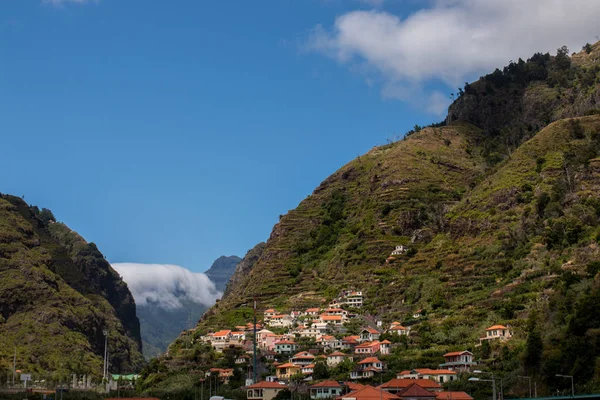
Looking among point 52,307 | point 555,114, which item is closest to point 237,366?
point 52,307

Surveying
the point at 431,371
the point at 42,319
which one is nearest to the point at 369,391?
the point at 431,371

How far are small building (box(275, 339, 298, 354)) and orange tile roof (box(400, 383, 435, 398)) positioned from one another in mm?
39766

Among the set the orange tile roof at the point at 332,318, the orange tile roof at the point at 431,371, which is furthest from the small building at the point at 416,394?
the orange tile roof at the point at 332,318

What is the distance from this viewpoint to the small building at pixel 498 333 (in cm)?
9681

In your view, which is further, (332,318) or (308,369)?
(332,318)

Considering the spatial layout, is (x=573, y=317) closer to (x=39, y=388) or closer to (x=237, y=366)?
(x=237, y=366)

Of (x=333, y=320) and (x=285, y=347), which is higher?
(x=333, y=320)

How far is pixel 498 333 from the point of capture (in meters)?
97.8

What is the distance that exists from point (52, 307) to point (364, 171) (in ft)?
242

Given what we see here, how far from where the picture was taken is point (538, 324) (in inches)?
3642

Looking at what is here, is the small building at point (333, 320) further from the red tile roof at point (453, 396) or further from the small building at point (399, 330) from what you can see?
the red tile roof at point (453, 396)

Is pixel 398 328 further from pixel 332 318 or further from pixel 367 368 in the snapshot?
pixel 332 318

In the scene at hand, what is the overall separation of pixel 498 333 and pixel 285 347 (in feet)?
112

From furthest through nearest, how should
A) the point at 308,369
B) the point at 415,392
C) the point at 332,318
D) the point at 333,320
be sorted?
1. the point at 332,318
2. the point at 333,320
3. the point at 308,369
4. the point at 415,392
